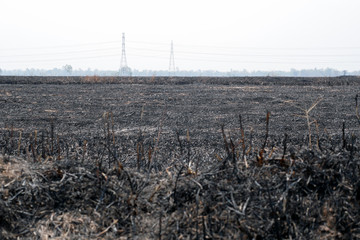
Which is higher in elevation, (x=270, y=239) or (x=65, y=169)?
(x=65, y=169)

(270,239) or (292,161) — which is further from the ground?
(292,161)

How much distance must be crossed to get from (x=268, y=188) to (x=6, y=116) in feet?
34.9

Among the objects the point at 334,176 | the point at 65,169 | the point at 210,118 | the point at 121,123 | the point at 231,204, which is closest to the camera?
the point at 231,204

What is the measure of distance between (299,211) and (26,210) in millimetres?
2537

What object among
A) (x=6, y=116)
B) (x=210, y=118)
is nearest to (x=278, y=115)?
(x=210, y=118)

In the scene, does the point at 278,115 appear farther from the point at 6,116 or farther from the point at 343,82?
the point at 343,82

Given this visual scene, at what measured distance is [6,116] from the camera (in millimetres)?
13000

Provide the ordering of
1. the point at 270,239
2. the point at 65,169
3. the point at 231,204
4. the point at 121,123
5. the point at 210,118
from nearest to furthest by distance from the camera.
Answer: the point at 270,239 < the point at 231,204 < the point at 65,169 < the point at 121,123 < the point at 210,118

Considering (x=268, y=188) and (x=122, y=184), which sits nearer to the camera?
(x=268, y=188)

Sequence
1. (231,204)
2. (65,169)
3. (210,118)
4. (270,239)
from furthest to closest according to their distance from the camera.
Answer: (210,118), (65,169), (231,204), (270,239)

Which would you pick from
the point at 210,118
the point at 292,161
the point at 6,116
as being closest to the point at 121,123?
the point at 210,118

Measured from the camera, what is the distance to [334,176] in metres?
4.34

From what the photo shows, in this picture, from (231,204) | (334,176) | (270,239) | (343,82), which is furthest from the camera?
(343,82)

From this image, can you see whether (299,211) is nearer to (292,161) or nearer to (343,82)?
(292,161)
